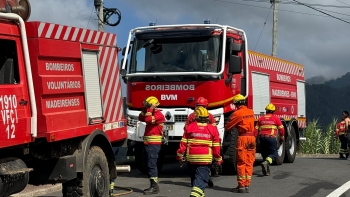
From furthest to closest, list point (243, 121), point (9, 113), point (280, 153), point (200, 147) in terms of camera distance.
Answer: point (280, 153) → point (243, 121) → point (200, 147) → point (9, 113)

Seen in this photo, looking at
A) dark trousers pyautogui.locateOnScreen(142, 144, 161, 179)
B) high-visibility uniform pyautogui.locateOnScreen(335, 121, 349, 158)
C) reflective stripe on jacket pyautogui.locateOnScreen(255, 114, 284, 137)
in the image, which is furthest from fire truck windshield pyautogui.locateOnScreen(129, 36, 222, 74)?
high-visibility uniform pyautogui.locateOnScreen(335, 121, 349, 158)

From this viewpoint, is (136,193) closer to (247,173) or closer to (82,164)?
(247,173)

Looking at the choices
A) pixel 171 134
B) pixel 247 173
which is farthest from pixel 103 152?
pixel 171 134

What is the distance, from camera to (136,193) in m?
11.6

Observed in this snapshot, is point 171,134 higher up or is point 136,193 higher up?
point 171,134

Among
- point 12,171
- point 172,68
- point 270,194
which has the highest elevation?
point 172,68

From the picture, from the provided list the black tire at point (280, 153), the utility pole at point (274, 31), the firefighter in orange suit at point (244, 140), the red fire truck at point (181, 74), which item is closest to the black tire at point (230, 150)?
the red fire truck at point (181, 74)

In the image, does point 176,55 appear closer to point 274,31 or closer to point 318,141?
point 318,141

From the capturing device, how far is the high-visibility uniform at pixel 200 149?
30.1 feet

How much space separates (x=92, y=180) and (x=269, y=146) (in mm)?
6853

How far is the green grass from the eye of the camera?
27.0 meters

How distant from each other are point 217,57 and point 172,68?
37.6 inches

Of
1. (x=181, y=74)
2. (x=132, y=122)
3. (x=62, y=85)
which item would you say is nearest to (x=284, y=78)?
(x=181, y=74)

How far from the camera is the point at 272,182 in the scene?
43.2 feet
